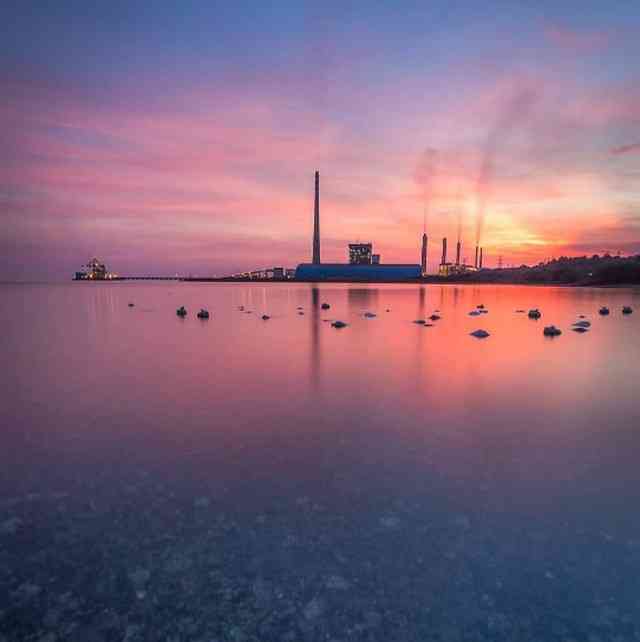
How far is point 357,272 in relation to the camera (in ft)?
598

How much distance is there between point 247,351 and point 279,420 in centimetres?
783

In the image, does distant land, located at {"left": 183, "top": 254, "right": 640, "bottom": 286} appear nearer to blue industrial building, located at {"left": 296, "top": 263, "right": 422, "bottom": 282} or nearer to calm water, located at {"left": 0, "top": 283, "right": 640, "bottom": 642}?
blue industrial building, located at {"left": 296, "top": 263, "right": 422, "bottom": 282}

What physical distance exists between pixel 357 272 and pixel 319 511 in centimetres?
18056

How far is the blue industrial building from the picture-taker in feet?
599

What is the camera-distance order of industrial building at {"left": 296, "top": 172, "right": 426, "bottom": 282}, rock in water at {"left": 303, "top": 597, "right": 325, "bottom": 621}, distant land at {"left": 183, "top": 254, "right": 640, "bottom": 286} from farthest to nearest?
industrial building at {"left": 296, "top": 172, "right": 426, "bottom": 282}, distant land at {"left": 183, "top": 254, "right": 640, "bottom": 286}, rock in water at {"left": 303, "top": 597, "right": 325, "bottom": 621}

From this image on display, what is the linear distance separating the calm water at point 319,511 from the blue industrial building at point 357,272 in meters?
174

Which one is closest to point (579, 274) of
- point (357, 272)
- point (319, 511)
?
point (357, 272)

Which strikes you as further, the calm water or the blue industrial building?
the blue industrial building

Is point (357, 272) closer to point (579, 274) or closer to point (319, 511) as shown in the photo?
point (579, 274)

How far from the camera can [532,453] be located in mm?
5965

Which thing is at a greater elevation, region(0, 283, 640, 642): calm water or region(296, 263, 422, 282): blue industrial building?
region(296, 263, 422, 282): blue industrial building

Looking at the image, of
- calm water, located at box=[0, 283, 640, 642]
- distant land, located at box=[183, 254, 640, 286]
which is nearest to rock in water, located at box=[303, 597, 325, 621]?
calm water, located at box=[0, 283, 640, 642]

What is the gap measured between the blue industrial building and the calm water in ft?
572

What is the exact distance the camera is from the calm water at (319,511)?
9.93 ft
